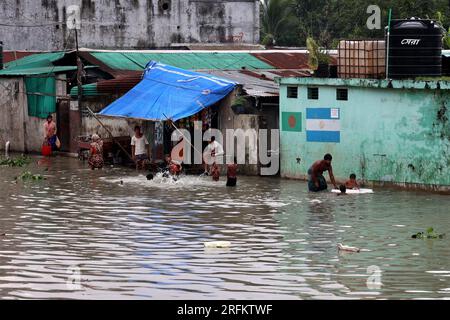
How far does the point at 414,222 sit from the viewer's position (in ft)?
61.8

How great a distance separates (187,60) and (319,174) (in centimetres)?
1105

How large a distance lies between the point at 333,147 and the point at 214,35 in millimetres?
18277

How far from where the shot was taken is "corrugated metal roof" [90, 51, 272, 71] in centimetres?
3219

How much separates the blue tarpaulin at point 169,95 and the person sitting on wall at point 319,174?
3.80 meters

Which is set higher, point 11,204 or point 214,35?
A: point 214,35

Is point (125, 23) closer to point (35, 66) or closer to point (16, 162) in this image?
point (35, 66)

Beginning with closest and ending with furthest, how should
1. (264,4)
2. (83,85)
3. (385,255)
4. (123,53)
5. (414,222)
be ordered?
(385,255), (414,222), (83,85), (123,53), (264,4)

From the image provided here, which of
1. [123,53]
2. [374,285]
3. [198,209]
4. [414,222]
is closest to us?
[374,285]

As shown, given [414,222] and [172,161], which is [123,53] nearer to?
[172,161]

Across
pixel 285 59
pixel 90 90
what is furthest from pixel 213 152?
pixel 285 59

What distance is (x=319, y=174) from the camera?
75.1ft

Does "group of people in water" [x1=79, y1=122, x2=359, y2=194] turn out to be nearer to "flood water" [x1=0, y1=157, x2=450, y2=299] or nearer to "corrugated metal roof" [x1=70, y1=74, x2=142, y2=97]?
"flood water" [x1=0, y1=157, x2=450, y2=299]

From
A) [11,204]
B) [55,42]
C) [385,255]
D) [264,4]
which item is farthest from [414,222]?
[264,4]

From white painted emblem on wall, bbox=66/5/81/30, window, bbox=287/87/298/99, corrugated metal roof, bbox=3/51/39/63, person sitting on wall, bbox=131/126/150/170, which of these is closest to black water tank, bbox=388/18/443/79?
window, bbox=287/87/298/99
